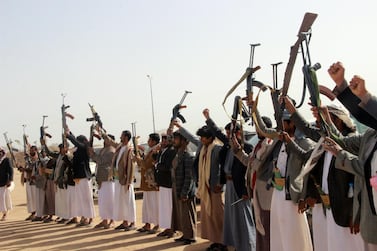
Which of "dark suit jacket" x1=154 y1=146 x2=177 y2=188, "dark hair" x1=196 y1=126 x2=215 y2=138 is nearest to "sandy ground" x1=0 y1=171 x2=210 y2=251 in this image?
"dark suit jacket" x1=154 y1=146 x2=177 y2=188

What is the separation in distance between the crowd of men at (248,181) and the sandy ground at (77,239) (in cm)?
31

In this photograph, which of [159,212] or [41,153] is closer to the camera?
[159,212]

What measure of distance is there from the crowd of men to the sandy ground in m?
0.31

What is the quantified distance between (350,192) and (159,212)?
531cm

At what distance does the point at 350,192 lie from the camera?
15.1 ft

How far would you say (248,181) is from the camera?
6.40m

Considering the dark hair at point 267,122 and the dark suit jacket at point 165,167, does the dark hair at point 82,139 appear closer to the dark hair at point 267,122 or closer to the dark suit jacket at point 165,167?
the dark suit jacket at point 165,167

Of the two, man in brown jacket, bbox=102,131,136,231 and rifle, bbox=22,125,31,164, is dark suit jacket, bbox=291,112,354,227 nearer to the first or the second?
man in brown jacket, bbox=102,131,136,231

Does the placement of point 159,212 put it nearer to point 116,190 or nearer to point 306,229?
point 116,190

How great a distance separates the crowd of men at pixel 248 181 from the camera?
14.2 ft

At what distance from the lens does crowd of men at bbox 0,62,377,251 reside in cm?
433

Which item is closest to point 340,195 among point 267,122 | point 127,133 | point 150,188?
point 267,122

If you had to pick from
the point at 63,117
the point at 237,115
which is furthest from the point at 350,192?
the point at 63,117

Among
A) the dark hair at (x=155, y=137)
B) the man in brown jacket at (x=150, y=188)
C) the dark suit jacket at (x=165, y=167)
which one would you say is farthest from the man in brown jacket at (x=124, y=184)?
the dark suit jacket at (x=165, y=167)
